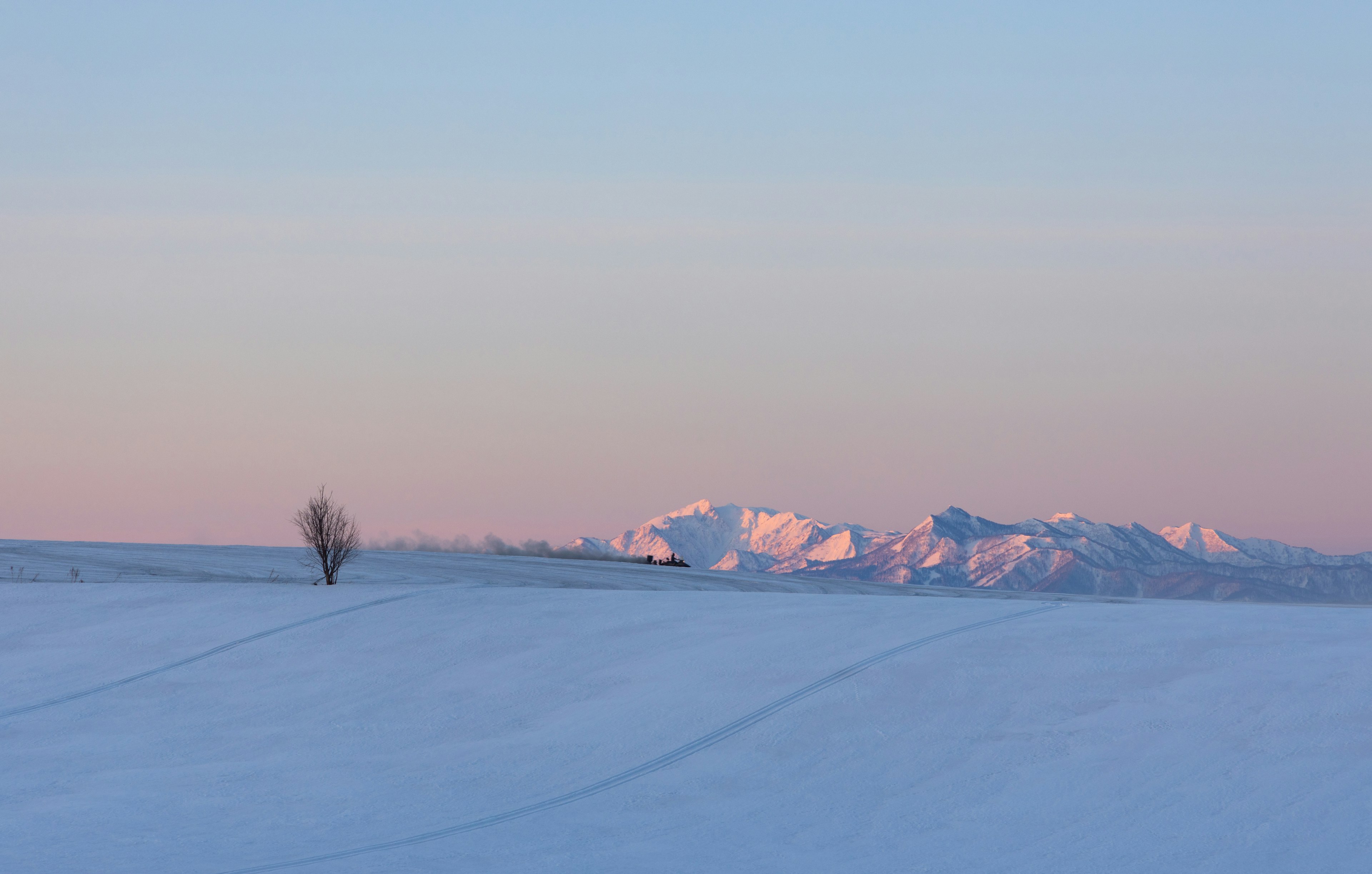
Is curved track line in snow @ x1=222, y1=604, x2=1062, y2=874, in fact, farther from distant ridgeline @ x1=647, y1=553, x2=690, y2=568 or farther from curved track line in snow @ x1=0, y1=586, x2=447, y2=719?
distant ridgeline @ x1=647, y1=553, x2=690, y2=568

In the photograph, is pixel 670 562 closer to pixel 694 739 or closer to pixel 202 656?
pixel 202 656

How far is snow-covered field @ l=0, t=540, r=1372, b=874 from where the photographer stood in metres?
16.7

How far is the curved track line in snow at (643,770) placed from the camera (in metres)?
16.7

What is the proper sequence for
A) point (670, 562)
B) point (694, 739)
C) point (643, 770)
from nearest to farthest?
point (643, 770), point (694, 739), point (670, 562)

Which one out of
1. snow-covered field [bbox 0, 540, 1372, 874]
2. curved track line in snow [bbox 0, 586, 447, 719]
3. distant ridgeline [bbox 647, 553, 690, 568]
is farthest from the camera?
distant ridgeline [bbox 647, 553, 690, 568]

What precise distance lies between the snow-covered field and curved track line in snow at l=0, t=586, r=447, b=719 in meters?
0.10

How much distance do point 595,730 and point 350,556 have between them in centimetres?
4131

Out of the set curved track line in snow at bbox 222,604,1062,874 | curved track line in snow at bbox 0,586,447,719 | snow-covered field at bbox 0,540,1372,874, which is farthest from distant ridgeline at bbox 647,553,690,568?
curved track line in snow at bbox 222,604,1062,874

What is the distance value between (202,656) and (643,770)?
13648mm

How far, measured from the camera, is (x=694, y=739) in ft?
68.7

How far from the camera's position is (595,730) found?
21797 mm

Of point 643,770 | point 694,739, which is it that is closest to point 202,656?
point 643,770

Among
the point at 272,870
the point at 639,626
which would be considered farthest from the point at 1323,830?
the point at 639,626

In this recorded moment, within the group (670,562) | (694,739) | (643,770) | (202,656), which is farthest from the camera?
(670,562)
